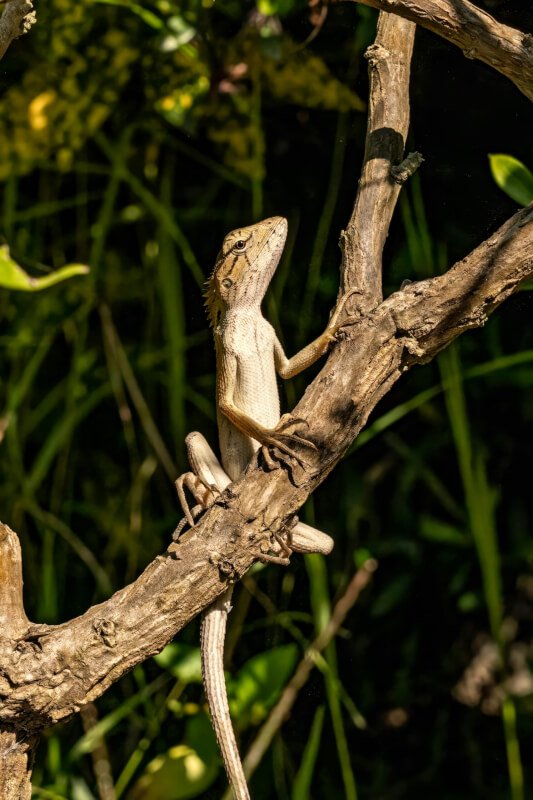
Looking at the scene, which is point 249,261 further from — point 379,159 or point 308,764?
point 308,764

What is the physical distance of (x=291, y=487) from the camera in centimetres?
172

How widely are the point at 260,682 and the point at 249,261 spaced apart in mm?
1179

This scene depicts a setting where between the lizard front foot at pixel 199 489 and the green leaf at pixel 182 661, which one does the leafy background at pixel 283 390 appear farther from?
the lizard front foot at pixel 199 489

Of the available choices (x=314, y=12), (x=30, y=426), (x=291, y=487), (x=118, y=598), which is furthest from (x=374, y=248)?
(x=30, y=426)

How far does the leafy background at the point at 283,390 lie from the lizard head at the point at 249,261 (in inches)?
21.7

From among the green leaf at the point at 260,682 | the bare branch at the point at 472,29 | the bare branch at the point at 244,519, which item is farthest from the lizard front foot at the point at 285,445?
the green leaf at the point at 260,682

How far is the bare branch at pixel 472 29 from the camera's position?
6.01 ft

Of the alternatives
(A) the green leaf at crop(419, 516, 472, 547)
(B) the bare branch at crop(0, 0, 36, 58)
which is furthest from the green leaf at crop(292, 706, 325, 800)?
(B) the bare branch at crop(0, 0, 36, 58)

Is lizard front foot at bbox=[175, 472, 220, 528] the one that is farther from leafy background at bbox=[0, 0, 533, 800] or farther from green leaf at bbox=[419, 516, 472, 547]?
green leaf at bbox=[419, 516, 472, 547]

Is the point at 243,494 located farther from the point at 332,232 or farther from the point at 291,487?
the point at 332,232

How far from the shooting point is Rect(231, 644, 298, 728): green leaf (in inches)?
107

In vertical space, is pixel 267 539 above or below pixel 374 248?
below

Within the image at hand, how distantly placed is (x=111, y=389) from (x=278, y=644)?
934 mm

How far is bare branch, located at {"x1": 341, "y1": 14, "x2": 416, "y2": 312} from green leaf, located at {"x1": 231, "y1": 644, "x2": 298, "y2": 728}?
123cm
